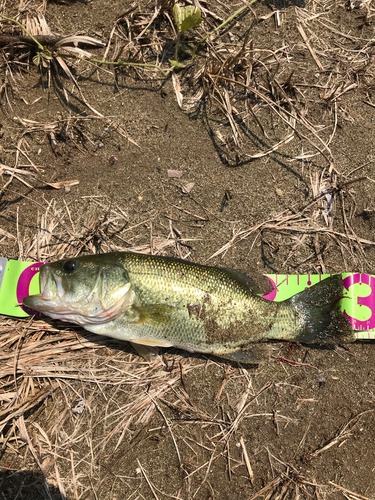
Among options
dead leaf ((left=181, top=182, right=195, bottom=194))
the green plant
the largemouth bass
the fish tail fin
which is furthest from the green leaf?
the fish tail fin

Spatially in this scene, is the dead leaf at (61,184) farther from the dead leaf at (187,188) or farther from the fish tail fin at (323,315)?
the fish tail fin at (323,315)

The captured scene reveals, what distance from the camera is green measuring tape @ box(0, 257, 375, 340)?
10.5 ft

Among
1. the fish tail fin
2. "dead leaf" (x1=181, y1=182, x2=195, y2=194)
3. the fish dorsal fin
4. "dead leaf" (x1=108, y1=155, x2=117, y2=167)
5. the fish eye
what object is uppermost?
"dead leaf" (x1=108, y1=155, x2=117, y2=167)

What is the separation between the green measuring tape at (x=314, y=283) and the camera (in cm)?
321

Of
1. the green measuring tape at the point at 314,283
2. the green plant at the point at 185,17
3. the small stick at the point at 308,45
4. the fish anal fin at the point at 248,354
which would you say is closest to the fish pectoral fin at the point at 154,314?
the fish anal fin at the point at 248,354

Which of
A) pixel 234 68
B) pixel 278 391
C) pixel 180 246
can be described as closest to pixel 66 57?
pixel 234 68

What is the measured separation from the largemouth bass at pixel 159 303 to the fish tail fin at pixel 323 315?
185 millimetres

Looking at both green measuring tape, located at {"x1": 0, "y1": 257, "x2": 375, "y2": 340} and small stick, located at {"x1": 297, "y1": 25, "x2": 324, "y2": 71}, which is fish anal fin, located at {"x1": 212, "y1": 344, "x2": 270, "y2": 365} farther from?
small stick, located at {"x1": 297, "y1": 25, "x2": 324, "y2": 71}

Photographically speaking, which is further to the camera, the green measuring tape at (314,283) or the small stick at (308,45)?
the small stick at (308,45)

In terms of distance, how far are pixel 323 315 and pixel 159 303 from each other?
66.4 inches

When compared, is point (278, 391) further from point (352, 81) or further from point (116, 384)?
point (352, 81)

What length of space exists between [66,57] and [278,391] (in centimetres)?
428

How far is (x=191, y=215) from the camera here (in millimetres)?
3471

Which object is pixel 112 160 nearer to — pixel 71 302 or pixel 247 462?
pixel 71 302
